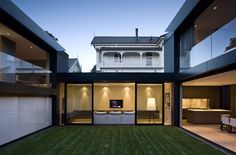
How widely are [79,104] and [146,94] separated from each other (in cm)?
397

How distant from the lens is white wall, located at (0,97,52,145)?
9.23 metres

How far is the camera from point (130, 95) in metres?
17.4

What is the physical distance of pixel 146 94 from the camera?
15.8m

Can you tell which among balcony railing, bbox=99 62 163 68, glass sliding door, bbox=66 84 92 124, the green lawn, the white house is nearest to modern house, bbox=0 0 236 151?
glass sliding door, bbox=66 84 92 124

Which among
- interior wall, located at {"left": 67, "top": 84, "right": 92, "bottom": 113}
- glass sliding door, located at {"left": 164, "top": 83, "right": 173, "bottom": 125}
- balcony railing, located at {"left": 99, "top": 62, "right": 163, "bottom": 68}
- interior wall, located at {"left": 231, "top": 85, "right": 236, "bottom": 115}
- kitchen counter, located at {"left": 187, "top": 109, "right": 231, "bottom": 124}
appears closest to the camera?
glass sliding door, located at {"left": 164, "top": 83, "right": 173, "bottom": 125}

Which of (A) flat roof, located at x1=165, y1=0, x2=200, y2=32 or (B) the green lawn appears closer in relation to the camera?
(B) the green lawn

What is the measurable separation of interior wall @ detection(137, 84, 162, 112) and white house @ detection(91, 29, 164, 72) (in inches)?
392

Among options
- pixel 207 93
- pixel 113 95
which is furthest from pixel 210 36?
pixel 207 93

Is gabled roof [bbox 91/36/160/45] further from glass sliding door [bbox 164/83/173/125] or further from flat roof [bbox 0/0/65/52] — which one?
flat roof [bbox 0/0/65/52]

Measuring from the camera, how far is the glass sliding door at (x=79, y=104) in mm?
15750

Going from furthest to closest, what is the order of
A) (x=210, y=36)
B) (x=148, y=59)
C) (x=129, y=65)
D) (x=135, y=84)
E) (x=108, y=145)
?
1. (x=148, y=59)
2. (x=129, y=65)
3. (x=135, y=84)
4. (x=108, y=145)
5. (x=210, y=36)

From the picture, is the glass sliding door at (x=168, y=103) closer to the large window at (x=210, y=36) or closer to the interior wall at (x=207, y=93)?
the large window at (x=210, y=36)

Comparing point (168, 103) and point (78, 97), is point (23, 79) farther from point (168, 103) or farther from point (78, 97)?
Result: point (168, 103)

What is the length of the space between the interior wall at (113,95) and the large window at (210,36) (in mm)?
4738
